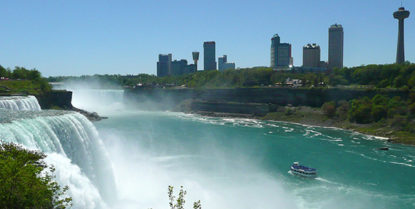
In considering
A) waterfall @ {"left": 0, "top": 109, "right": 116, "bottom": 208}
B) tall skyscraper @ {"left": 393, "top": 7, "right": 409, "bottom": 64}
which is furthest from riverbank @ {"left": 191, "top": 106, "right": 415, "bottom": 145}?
tall skyscraper @ {"left": 393, "top": 7, "right": 409, "bottom": 64}

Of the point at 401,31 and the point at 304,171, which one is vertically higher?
the point at 401,31

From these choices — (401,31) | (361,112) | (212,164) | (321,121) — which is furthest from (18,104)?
(401,31)

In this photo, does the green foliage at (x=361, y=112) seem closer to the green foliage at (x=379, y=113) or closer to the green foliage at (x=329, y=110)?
the green foliage at (x=379, y=113)

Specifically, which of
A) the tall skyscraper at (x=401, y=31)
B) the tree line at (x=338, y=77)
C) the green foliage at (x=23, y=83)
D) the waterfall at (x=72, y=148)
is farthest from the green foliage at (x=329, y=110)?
the tall skyscraper at (x=401, y=31)

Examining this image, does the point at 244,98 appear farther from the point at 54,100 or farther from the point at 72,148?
the point at 72,148

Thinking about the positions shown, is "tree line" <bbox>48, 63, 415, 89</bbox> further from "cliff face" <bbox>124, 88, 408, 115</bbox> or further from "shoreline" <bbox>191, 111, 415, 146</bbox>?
"shoreline" <bbox>191, 111, 415, 146</bbox>

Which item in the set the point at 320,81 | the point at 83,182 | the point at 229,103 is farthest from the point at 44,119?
the point at 320,81
